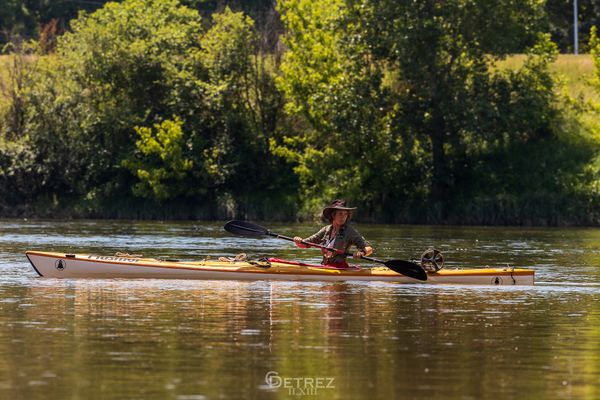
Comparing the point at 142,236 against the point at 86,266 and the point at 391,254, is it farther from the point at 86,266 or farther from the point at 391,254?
the point at 86,266

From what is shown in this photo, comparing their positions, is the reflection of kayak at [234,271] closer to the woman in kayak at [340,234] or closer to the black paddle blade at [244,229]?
the woman in kayak at [340,234]

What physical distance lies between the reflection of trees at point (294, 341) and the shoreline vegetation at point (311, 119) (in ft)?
101

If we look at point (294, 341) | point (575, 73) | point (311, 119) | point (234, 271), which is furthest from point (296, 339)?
point (575, 73)

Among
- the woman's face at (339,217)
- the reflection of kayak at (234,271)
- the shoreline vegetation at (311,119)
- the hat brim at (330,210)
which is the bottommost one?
the reflection of kayak at (234,271)

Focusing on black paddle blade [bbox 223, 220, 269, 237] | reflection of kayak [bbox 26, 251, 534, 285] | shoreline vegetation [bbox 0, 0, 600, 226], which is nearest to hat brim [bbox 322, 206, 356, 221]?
reflection of kayak [bbox 26, 251, 534, 285]

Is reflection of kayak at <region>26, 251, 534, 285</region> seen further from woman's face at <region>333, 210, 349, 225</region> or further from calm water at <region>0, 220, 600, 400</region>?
woman's face at <region>333, 210, 349, 225</region>

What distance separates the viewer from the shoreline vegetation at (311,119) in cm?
5384

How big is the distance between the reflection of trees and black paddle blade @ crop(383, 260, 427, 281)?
0.65 meters

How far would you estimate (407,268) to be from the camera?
24.3 meters

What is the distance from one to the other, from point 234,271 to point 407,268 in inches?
127

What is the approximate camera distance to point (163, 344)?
16.1 meters

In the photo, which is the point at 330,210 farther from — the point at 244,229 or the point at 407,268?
the point at 244,229

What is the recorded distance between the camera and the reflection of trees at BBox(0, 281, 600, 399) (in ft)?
44.3

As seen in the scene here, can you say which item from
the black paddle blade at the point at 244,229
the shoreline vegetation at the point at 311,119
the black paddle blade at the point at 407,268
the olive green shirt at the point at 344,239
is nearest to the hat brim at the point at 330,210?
the olive green shirt at the point at 344,239
